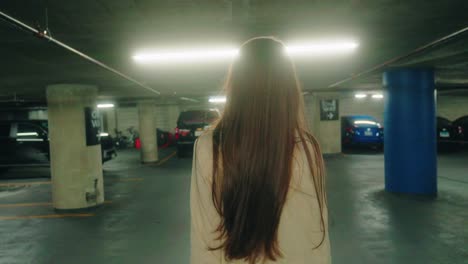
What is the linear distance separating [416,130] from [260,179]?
7568 millimetres

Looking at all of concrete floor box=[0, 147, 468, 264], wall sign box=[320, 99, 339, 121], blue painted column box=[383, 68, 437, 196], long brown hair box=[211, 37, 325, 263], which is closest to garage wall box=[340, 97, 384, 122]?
wall sign box=[320, 99, 339, 121]

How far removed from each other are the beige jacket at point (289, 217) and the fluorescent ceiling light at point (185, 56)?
4153mm

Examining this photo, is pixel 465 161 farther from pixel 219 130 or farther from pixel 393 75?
pixel 219 130

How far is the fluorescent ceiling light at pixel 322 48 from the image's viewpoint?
5.16 meters

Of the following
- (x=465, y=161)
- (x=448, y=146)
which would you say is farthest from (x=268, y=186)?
(x=448, y=146)

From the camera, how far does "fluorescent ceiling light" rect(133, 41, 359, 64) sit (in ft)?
17.1

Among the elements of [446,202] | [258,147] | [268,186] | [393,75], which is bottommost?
[446,202]

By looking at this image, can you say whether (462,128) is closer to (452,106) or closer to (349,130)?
(349,130)

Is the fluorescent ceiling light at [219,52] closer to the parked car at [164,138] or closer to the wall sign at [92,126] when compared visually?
the wall sign at [92,126]

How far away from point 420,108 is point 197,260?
7.75 meters

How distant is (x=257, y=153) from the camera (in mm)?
1225

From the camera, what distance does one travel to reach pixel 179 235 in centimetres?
541

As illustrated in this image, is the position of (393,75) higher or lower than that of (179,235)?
higher

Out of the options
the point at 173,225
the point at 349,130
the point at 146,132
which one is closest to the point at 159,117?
the point at 146,132
